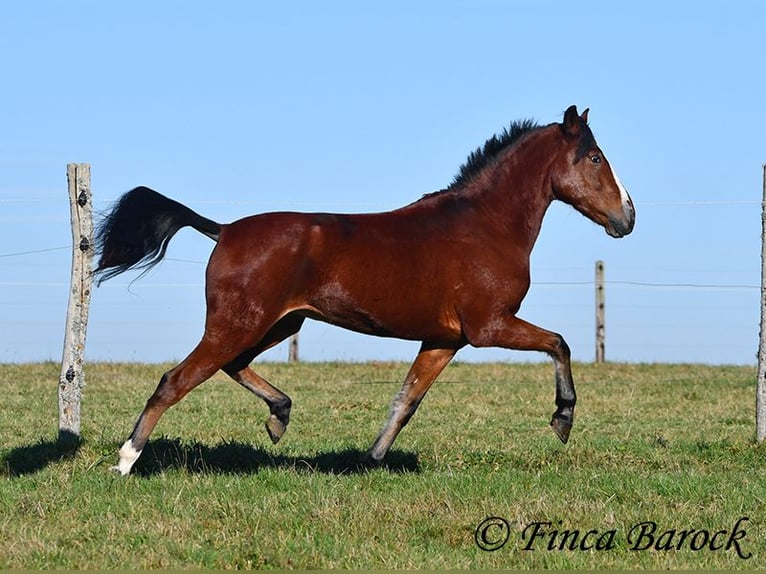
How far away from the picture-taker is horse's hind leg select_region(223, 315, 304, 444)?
8555 millimetres

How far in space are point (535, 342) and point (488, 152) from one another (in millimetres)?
1675

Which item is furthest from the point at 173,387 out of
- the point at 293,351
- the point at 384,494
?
the point at 293,351

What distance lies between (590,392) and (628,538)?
425 inches

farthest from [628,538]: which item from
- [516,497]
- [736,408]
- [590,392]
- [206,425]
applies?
[590,392]

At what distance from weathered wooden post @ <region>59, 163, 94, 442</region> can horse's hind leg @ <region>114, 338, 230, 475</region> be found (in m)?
2.15

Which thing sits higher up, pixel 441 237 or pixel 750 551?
pixel 441 237

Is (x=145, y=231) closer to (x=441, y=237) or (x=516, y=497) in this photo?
(x=441, y=237)

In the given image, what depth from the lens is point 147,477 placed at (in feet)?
27.0

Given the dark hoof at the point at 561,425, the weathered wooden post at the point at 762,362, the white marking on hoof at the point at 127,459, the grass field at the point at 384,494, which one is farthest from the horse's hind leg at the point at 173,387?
the weathered wooden post at the point at 762,362

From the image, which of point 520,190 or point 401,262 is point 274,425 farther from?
point 520,190

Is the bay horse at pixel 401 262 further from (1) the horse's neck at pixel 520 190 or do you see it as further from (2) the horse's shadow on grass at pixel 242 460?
(2) the horse's shadow on grass at pixel 242 460

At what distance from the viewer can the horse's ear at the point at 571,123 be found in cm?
894

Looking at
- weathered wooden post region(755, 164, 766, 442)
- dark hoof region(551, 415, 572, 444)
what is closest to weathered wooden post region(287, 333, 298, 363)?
weathered wooden post region(755, 164, 766, 442)

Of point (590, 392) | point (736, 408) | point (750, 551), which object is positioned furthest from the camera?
point (590, 392)
